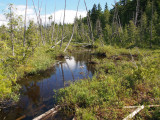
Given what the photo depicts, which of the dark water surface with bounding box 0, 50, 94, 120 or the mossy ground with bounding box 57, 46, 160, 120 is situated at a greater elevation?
the mossy ground with bounding box 57, 46, 160, 120

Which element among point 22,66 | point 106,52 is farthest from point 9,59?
point 106,52

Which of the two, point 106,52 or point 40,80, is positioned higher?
point 106,52

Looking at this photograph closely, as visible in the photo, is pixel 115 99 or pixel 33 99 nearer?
pixel 115 99

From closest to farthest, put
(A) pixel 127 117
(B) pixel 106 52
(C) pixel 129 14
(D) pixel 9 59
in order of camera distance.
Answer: (A) pixel 127 117 → (D) pixel 9 59 → (B) pixel 106 52 → (C) pixel 129 14

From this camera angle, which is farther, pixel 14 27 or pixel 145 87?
pixel 14 27

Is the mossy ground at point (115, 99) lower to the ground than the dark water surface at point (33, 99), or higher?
higher

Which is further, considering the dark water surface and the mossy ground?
Result: the dark water surface

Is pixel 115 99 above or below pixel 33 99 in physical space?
above

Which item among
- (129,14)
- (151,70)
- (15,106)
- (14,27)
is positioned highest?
(129,14)

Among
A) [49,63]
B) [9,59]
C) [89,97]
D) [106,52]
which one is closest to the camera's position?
[89,97]

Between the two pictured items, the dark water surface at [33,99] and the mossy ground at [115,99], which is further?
the dark water surface at [33,99]

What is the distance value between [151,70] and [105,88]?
2553 millimetres

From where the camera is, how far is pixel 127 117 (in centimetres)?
339

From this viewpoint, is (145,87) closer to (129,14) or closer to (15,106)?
(15,106)
